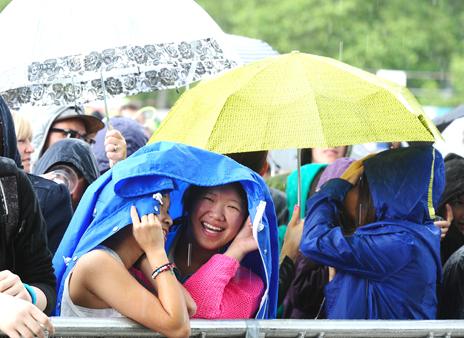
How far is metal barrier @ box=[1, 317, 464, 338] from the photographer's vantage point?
3.85 meters

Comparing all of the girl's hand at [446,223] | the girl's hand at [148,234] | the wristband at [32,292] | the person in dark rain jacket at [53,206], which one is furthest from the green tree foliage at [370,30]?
the wristband at [32,292]

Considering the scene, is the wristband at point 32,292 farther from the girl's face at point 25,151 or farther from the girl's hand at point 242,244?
the girl's face at point 25,151

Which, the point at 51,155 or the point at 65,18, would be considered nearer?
the point at 65,18

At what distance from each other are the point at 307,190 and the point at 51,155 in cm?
160

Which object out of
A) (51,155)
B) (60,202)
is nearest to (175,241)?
(60,202)

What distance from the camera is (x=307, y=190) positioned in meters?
7.17

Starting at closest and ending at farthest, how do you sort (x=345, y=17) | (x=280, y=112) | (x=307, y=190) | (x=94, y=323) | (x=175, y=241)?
(x=94, y=323), (x=175, y=241), (x=280, y=112), (x=307, y=190), (x=345, y=17)

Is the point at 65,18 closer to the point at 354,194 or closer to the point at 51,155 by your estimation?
the point at 51,155

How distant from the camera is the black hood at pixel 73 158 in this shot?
254 inches

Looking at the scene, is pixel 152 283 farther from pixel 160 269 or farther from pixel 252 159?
pixel 252 159

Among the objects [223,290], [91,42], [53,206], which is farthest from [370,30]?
[223,290]

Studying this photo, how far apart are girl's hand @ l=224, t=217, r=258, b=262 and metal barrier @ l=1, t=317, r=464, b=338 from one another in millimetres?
835

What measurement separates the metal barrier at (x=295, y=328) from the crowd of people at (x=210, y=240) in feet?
0.28

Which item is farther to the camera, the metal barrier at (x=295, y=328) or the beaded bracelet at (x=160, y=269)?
the beaded bracelet at (x=160, y=269)
